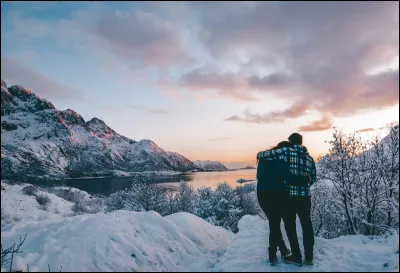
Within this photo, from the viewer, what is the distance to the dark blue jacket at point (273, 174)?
5562 millimetres

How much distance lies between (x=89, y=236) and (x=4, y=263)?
1670mm

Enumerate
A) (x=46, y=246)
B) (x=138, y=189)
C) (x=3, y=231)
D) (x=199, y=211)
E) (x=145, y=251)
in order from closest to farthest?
(x=46, y=246), (x=145, y=251), (x=3, y=231), (x=199, y=211), (x=138, y=189)

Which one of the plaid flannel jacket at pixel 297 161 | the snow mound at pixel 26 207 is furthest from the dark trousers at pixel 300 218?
the snow mound at pixel 26 207

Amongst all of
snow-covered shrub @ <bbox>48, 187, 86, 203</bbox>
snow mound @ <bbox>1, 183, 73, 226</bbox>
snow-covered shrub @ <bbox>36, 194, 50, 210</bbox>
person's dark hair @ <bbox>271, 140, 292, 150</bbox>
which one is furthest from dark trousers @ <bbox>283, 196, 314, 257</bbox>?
snow-covered shrub @ <bbox>48, 187, 86, 203</bbox>

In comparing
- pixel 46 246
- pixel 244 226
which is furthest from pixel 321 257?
pixel 46 246

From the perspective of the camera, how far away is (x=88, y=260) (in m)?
5.79

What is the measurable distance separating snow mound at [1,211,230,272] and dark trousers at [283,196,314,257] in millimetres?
2646

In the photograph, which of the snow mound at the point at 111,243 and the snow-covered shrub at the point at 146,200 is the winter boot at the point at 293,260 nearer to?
the snow mound at the point at 111,243

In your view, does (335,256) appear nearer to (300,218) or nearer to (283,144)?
(300,218)

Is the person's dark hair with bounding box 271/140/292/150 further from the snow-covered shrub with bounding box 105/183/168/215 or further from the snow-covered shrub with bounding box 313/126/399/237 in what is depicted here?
Result: the snow-covered shrub with bounding box 105/183/168/215

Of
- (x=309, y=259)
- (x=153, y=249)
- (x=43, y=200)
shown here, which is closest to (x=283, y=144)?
(x=309, y=259)

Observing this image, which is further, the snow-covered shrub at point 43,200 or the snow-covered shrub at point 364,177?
the snow-covered shrub at point 43,200

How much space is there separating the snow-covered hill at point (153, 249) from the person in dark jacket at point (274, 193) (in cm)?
37

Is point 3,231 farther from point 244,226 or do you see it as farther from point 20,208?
→ point 20,208
